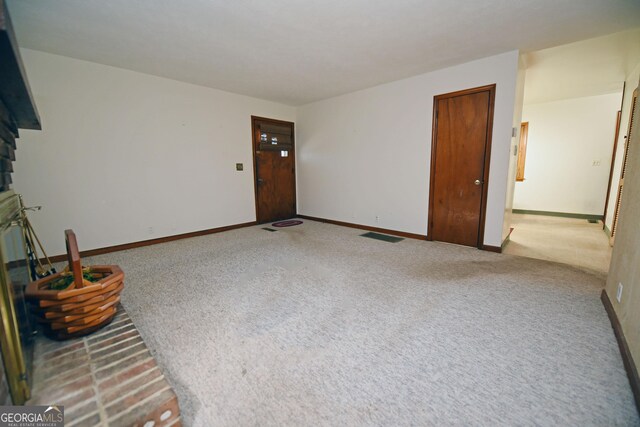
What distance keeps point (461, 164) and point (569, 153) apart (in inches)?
158

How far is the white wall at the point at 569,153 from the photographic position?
520 cm

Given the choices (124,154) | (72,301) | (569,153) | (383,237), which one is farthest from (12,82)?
(569,153)

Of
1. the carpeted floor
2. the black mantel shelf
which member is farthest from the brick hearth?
the black mantel shelf

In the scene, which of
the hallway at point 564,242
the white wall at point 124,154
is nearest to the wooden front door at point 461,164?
the hallway at point 564,242

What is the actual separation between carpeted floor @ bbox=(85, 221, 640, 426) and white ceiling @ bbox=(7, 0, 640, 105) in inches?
97.7

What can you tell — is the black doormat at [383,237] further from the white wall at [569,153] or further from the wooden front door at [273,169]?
the white wall at [569,153]

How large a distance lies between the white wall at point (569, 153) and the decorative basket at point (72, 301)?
7871 mm

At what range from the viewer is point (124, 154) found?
3.59 metres

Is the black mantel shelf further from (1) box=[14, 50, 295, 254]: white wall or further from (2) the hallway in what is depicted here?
(2) the hallway

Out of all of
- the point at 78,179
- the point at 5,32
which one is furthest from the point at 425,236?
the point at 78,179

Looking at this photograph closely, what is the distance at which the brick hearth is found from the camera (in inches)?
37.9

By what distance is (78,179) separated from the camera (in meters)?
3.29

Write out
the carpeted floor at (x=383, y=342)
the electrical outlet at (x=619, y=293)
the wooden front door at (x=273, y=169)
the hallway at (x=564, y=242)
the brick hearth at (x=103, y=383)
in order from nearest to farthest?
the brick hearth at (x=103, y=383), the carpeted floor at (x=383, y=342), the electrical outlet at (x=619, y=293), the hallway at (x=564, y=242), the wooden front door at (x=273, y=169)

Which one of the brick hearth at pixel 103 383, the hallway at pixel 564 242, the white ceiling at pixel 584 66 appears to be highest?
the white ceiling at pixel 584 66
